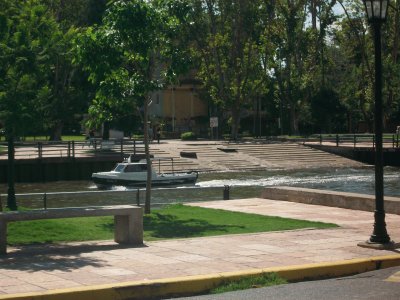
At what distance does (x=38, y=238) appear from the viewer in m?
15.1

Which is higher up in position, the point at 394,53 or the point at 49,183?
the point at 394,53

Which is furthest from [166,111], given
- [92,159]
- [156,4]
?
[156,4]

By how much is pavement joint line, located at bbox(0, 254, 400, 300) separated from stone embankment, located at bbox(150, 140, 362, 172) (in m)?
40.5

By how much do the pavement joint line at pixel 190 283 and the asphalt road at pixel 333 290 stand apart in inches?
8.9

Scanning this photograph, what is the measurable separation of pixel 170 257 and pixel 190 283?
2062 mm

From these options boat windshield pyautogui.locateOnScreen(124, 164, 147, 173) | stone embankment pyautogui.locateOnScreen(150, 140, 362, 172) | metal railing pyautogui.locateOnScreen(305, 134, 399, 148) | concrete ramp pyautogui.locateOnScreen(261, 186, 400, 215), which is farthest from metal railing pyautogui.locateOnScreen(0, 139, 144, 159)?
concrete ramp pyautogui.locateOnScreen(261, 186, 400, 215)

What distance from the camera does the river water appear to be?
111 feet

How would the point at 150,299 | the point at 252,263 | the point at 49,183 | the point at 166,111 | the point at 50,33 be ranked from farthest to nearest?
the point at 166,111 < the point at 49,183 < the point at 50,33 < the point at 252,263 < the point at 150,299

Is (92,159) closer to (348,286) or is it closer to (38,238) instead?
(38,238)

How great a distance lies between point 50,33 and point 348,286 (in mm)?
8642

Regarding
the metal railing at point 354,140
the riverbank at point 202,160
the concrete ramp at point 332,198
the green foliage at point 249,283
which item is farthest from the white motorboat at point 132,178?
the green foliage at point 249,283

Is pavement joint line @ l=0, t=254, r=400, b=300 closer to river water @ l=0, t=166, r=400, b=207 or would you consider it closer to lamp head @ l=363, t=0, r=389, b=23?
lamp head @ l=363, t=0, r=389, b=23

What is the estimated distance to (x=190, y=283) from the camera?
10977mm

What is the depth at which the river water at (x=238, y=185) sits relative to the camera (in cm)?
3381
